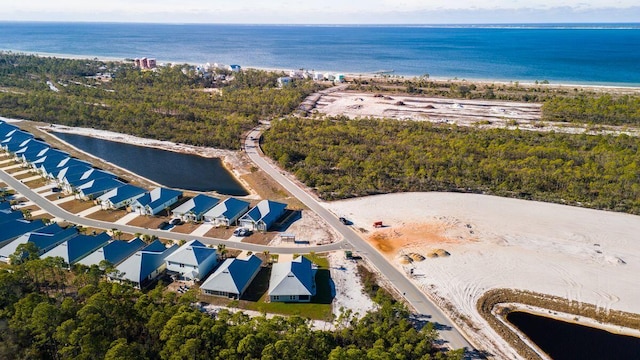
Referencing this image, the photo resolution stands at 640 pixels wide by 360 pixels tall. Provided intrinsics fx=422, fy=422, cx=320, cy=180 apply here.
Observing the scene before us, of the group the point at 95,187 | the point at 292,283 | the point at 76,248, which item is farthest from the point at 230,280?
the point at 95,187

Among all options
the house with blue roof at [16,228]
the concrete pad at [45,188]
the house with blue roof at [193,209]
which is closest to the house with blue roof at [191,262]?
the house with blue roof at [193,209]

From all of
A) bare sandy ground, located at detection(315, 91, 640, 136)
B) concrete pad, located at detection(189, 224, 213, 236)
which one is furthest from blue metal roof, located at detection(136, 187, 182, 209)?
bare sandy ground, located at detection(315, 91, 640, 136)

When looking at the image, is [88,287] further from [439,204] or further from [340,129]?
[340,129]

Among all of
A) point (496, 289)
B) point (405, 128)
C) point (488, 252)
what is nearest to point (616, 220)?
point (488, 252)

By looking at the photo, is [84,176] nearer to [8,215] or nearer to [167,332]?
[8,215]

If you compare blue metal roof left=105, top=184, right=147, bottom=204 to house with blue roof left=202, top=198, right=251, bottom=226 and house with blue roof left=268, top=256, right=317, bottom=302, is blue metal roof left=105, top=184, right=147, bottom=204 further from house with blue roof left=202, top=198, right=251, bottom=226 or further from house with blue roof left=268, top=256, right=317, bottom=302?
house with blue roof left=268, top=256, right=317, bottom=302

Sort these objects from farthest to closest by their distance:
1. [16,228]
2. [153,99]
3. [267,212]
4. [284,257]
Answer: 1. [153,99]
2. [267,212]
3. [16,228]
4. [284,257]
